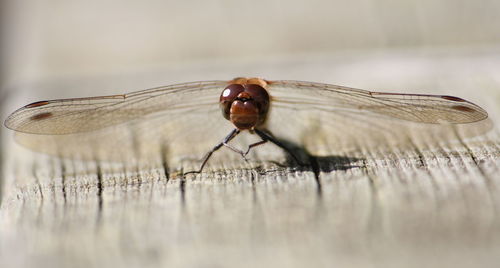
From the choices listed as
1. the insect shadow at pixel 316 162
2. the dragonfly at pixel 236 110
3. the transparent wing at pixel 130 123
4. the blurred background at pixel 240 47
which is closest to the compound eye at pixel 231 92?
the dragonfly at pixel 236 110

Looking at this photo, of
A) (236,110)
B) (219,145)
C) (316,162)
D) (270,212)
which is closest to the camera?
(270,212)

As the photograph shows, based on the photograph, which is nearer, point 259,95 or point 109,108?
point 259,95

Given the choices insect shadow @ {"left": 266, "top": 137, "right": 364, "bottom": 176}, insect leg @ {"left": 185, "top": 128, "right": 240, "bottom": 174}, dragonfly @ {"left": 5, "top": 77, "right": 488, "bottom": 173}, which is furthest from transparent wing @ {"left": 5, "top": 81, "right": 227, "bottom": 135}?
insect shadow @ {"left": 266, "top": 137, "right": 364, "bottom": 176}

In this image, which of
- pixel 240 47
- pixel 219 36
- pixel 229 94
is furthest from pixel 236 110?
pixel 219 36

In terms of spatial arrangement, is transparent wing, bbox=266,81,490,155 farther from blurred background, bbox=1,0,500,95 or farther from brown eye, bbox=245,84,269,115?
blurred background, bbox=1,0,500,95

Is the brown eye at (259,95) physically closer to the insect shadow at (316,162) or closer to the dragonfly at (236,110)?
the dragonfly at (236,110)

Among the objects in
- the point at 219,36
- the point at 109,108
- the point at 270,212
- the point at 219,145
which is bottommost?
the point at 270,212

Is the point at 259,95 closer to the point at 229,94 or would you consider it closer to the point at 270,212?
the point at 229,94
